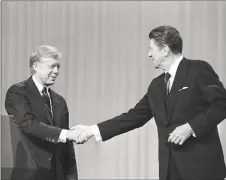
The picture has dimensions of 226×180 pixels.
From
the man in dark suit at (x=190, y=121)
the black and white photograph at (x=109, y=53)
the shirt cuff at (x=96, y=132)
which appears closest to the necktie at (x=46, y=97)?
the shirt cuff at (x=96, y=132)

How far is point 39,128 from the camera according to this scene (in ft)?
8.33

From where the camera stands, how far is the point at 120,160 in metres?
4.68

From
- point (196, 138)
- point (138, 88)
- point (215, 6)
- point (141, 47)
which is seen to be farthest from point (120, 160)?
point (196, 138)

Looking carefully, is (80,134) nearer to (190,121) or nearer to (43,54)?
(43,54)

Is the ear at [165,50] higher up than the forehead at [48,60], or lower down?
higher up

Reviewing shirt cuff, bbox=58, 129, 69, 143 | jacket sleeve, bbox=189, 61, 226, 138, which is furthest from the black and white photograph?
jacket sleeve, bbox=189, 61, 226, 138

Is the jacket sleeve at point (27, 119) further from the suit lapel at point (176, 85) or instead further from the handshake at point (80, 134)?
the suit lapel at point (176, 85)

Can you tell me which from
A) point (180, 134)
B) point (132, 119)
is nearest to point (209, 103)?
point (180, 134)

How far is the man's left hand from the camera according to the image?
89.3 inches

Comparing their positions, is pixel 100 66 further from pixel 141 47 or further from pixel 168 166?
pixel 168 166

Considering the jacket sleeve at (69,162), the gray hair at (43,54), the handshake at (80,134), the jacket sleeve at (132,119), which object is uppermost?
the gray hair at (43,54)

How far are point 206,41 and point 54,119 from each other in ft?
7.95

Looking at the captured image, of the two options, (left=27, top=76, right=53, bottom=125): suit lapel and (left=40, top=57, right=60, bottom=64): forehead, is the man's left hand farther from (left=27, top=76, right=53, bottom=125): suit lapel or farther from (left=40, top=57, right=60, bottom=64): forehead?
(left=40, top=57, right=60, bottom=64): forehead

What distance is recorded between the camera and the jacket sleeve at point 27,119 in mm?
2545
